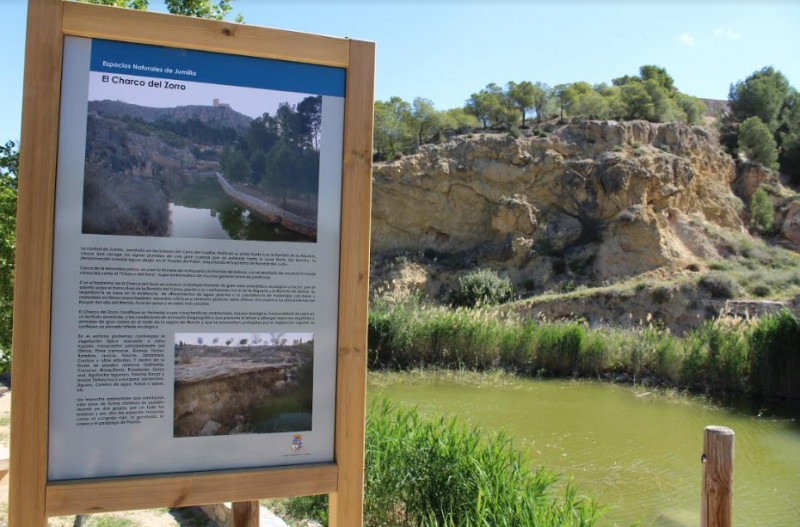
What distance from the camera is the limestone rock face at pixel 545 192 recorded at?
72.5 ft

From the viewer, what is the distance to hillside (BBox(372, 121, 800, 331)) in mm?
21375

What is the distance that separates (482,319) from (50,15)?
10897mm

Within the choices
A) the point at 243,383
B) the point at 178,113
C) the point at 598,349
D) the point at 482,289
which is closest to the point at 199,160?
the point at 178,113

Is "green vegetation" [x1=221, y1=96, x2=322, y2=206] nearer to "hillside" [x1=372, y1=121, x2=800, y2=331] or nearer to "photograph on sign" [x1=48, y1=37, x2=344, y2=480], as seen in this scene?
"photograph on sign" [x1=48, y1=37, x2=344, y2=480]

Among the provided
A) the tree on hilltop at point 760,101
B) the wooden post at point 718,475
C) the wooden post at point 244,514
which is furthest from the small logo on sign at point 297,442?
the tree on hilltop at point 760,101

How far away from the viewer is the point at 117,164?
6.21 ft

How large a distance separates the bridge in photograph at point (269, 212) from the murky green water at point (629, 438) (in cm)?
258

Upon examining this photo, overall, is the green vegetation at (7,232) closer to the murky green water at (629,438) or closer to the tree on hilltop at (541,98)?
the murky green water at (629,438)

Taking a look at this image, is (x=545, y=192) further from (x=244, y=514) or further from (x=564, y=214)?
(x=244, y=514)

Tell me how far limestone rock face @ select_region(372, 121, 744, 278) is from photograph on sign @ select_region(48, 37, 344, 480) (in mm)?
20456

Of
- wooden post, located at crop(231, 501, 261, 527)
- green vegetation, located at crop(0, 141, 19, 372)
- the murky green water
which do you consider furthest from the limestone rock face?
wooden post, located at crop(231, 501, 261, 527)

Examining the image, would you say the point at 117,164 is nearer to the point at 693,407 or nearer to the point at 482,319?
the point at 693,407

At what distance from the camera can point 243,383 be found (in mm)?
1970

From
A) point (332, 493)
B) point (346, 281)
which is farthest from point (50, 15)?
point (332, 493)
